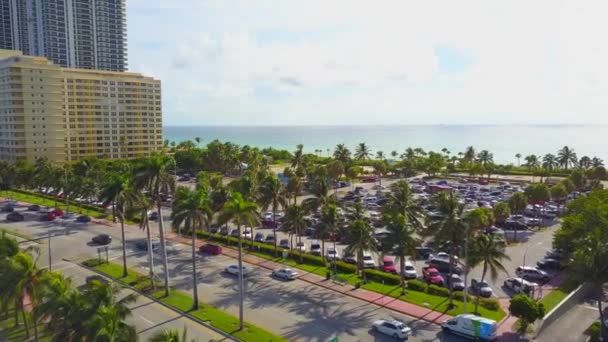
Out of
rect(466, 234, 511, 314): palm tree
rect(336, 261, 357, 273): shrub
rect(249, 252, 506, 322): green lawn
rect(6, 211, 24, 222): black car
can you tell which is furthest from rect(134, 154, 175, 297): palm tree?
rect(6, 211, 24, 222): black car

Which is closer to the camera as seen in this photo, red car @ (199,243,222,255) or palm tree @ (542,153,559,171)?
red car @ (199,243,222,255)

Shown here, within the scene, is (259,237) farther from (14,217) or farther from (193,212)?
(14,217)

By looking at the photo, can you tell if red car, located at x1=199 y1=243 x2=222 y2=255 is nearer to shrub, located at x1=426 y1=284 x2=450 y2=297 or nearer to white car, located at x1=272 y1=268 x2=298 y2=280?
white car, located at x1=272 y1=268 x2=298 y2=280

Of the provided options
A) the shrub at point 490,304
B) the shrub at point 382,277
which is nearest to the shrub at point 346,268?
the shrub at point 382,277

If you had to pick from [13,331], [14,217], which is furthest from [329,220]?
[14,217]

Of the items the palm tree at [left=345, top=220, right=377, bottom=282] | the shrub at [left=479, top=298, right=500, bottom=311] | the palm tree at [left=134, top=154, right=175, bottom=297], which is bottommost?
the shrub at [left=479, top=298, right=500, bottom=311]

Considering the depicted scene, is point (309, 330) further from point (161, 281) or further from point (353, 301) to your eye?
point (161, 281)
